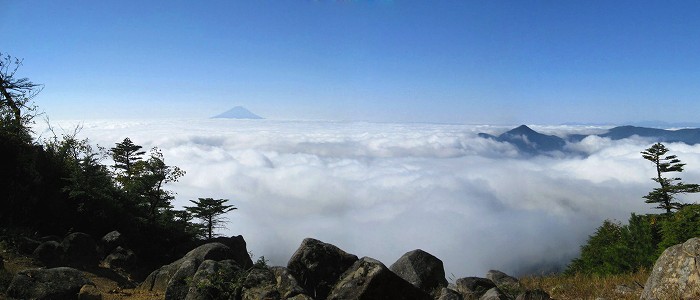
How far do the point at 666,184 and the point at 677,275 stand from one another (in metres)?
72.2

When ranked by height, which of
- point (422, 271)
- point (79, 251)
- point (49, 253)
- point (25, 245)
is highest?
point (422, 271)

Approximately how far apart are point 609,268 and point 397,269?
5117 cm

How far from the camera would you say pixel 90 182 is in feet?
73.7

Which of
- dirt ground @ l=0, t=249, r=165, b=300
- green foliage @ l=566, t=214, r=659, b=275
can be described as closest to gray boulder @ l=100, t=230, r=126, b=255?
dirt ground @ l=0, t=249, r=165, b=300

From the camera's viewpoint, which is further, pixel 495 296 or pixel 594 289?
pixel 594 289

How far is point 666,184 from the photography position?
6506 cm

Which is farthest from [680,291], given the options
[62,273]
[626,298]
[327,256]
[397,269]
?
[62,273]

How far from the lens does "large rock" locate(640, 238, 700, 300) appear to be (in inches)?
313

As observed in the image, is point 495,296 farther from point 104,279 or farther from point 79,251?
point 79,251

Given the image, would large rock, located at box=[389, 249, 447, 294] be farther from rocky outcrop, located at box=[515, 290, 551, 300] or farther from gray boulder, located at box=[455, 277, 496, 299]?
rocky outcrop, located at box=[515, 290, 551, 300]

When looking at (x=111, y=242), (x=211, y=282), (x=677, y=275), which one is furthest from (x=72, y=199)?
(x=677, y=275)

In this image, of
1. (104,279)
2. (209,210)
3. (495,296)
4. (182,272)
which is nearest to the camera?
(495,296)

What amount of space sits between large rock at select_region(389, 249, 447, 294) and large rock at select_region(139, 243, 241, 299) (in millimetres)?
5659

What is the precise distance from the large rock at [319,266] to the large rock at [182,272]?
3208 millimetres
